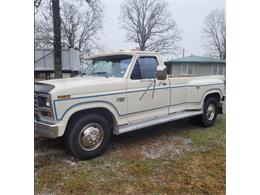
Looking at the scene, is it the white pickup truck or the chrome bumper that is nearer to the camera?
the chrome bumper

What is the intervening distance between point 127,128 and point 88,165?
37.5 inches

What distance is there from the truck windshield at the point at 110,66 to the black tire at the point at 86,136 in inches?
39.0

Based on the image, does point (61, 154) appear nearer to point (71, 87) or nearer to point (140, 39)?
point (71, 87)

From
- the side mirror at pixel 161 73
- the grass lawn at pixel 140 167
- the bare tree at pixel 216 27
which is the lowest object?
the grass lawn at pixel 140 167

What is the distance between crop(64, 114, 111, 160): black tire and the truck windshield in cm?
99

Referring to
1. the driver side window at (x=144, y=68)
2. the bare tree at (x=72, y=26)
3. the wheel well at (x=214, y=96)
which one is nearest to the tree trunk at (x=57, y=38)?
the bare tree at (x=72, y=26)

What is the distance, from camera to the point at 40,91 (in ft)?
11.0

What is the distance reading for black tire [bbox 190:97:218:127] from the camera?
5.58 m

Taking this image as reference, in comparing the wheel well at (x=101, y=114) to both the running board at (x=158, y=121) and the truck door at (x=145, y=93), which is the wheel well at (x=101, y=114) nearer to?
the running board at (x=158, y=121)

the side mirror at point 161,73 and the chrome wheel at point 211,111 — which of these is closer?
the side mirror at point 161,73

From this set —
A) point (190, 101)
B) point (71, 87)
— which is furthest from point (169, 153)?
point (71, 87)

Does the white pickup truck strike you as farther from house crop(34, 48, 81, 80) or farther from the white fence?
the white fence

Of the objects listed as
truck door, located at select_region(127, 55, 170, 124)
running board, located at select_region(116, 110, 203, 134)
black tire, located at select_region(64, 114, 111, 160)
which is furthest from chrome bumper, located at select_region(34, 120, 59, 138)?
truck door, located at select_region(127, 55, 170, 124)

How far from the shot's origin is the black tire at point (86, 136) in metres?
3.42
